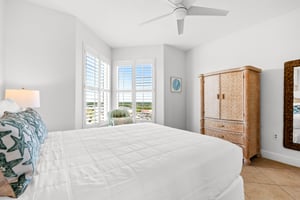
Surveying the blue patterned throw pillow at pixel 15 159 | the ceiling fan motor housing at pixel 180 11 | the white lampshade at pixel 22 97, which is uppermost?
the ceiling fan motor housing at pixel 180 11

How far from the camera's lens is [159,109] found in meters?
4.14

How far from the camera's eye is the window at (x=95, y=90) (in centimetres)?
326

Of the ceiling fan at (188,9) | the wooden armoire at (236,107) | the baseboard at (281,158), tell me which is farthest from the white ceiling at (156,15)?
the baseboard at (281,158)

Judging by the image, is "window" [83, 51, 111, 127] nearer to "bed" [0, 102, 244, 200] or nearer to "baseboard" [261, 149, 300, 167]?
"bed" [0, 102, 244, 200]

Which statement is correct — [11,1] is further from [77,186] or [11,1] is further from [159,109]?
[159,109]

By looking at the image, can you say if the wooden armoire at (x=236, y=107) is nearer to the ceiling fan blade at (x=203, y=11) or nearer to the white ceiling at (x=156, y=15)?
the white ceiling at (x=156, y=15)

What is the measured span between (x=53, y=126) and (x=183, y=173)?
2462 mm

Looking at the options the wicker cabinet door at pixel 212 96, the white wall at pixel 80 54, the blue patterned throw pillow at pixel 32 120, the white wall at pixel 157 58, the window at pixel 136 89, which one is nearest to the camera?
the blue patterned throw pillow at pixel 32 120

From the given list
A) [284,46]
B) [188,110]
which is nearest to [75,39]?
[188,110]

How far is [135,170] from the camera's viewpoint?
0.88 meters

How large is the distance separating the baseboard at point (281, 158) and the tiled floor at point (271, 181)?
10 cm

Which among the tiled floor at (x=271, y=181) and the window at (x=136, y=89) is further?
the window at (x=136, y=89)

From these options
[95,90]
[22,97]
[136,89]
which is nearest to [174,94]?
[136,89]

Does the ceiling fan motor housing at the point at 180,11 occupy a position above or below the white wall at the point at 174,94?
above
